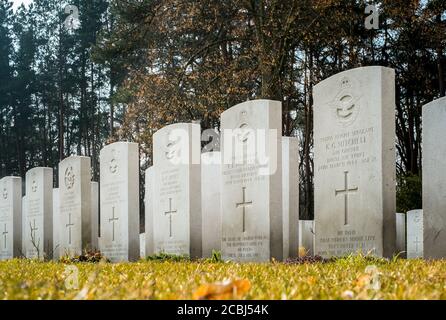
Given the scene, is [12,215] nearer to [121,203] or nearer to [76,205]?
[76,205]

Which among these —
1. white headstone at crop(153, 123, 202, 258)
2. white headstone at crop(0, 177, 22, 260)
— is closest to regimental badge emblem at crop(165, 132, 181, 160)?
white headstone at crop(153, 123, 202, 258)

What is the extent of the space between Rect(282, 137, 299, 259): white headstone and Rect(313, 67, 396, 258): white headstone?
8.77 feet

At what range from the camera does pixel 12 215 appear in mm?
19844

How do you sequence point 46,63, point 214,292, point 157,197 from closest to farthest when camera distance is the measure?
point 214,292 → point 157,197 → point 46,63

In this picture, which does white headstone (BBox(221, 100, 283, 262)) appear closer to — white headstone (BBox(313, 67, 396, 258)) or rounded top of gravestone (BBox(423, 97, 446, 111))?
white headstone (BBox(313, 67, 396, 258))

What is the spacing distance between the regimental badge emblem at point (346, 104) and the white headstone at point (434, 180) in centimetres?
128

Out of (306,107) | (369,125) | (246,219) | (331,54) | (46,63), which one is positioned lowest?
(246,219)

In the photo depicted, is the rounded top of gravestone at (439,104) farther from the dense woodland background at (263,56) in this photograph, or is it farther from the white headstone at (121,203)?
A: the dense woodland background at (263,56)

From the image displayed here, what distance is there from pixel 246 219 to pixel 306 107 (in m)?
18.5

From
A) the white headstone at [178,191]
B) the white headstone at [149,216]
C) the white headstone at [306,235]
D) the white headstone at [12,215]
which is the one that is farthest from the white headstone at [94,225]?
the white headstone at [306,235]

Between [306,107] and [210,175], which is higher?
[306,107]

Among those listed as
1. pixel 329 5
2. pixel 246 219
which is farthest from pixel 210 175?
pixel 329 5

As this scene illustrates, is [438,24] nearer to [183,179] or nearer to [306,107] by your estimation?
[306,107]

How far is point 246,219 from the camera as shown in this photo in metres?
10.7
